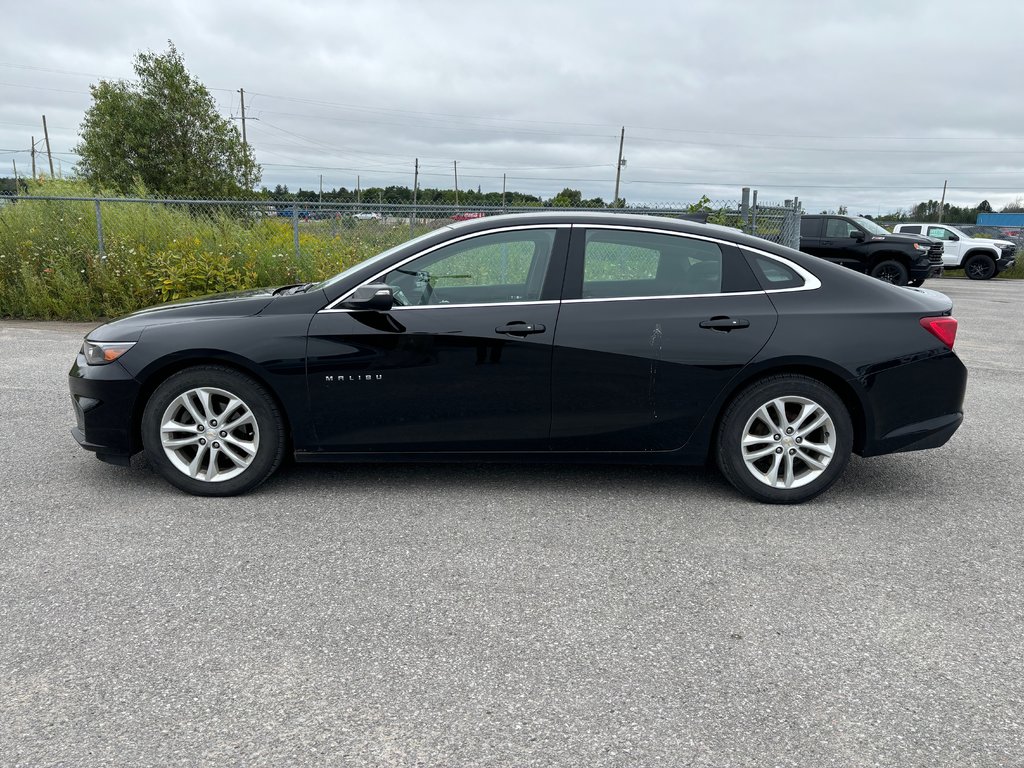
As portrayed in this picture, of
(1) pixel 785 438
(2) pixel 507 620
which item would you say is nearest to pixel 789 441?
(1) pixel 785 438

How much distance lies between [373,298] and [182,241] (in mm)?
8523

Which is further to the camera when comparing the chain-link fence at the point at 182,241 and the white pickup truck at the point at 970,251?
the white pickup truck at the point at 970,251

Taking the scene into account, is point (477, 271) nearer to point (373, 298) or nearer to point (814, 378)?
point (373, 298)

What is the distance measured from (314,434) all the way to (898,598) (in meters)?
2.90

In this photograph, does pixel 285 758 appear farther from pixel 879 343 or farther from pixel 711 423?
pixel 879 343

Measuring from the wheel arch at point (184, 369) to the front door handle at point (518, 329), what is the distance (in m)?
1.23

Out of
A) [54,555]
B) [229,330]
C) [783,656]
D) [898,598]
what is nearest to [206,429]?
[229,330]

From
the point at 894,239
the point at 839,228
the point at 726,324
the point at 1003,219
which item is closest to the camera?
the point at 726,324

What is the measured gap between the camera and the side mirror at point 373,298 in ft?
13.8

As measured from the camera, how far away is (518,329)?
4.28 metres

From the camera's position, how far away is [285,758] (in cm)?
230

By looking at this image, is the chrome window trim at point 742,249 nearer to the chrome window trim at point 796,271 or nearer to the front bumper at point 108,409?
the chrome window trim at point 796,271

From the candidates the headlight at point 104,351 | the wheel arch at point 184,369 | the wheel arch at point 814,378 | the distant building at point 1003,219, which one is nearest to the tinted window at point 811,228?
the wheel arch at point 814,378

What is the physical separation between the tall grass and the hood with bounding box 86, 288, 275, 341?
692cm
